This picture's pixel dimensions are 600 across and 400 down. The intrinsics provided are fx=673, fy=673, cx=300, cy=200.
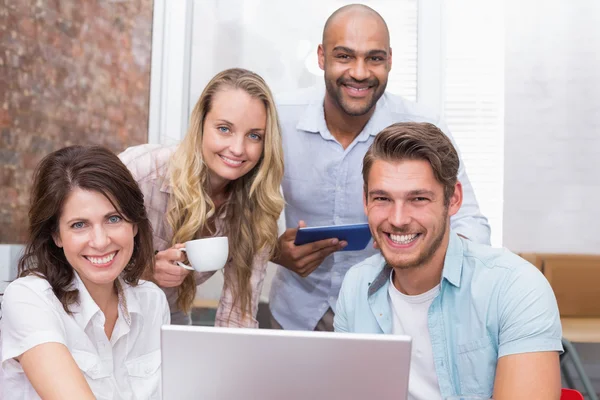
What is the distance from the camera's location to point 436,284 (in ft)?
5.08

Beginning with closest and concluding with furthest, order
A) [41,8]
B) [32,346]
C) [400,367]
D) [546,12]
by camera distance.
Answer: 1. [400,367]
2. [32,346]
3. [41,8]
4. [546,12]

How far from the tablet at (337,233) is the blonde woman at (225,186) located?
0.14 metres

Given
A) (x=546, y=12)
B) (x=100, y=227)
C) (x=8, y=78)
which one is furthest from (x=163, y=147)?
(x=546, y=12)

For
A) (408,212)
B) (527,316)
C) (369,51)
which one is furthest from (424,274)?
(369,51)

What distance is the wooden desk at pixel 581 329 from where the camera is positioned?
3.00 meters

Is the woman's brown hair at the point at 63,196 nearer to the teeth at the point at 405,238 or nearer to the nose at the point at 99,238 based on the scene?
the nose at the point at 99,238

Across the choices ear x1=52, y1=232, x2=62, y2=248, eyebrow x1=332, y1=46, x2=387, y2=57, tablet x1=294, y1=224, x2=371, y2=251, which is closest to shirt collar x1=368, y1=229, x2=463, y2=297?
tablet x1=294, y1=224, x2=371, y2=251

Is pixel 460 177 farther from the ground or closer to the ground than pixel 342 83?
closer to the ground

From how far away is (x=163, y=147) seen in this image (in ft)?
6.81

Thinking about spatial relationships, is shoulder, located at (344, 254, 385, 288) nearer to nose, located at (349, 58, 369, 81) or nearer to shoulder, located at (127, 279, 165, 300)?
shoulder, located at (127, 279, 165, 300)

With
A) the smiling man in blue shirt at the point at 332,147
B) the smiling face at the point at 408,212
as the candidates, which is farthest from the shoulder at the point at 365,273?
the smiling man in blue shirt at the point at 332,147

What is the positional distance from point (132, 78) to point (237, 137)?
122 cm

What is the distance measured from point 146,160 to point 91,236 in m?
0.60

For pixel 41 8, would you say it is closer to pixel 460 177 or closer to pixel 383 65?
pixel 383 65
